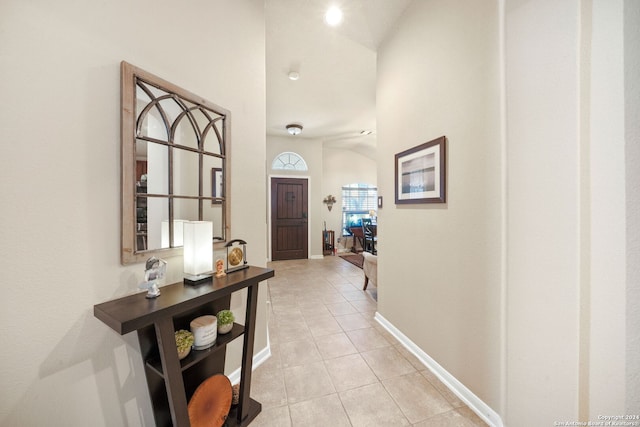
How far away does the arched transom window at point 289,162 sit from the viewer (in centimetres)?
573

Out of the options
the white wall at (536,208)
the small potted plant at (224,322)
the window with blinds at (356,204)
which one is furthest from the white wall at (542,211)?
the window with blinds at (356,204)

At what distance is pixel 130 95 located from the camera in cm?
101

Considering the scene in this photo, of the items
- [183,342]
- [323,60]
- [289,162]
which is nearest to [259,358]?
[183,342]

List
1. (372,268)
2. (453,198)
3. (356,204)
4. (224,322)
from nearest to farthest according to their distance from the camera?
(224,322) → (453,198) → (372,268) → (356,204)

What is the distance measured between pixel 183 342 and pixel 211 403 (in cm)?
41

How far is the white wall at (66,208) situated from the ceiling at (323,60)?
142 cm

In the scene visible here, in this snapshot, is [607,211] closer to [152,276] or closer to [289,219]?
[152,276]

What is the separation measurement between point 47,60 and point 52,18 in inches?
6.2

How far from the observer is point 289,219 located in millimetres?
5820

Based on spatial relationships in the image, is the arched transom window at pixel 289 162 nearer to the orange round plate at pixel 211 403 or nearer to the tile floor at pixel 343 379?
the tile floor at pixel 343 379

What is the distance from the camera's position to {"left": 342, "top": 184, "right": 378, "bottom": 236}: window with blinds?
7000 millimetres

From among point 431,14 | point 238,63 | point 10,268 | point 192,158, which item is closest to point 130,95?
point 192,158

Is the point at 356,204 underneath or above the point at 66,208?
above

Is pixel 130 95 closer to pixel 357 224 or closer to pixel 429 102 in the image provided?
pixel 429 102
